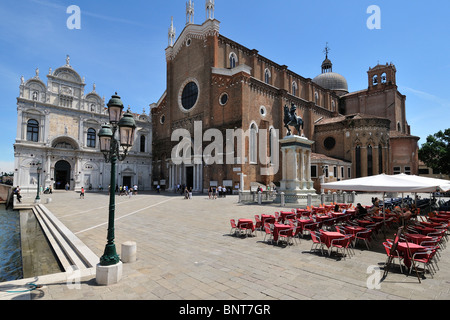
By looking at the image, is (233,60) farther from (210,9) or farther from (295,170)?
(295,170)

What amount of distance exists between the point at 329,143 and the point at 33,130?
135 ft

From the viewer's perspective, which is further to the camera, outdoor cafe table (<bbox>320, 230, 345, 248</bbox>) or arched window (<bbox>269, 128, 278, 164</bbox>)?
arched window (<bbox>269, 128, 278, 164</bbox>)

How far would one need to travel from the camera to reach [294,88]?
131 feet

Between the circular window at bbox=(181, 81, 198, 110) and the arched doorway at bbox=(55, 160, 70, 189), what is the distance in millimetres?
18412

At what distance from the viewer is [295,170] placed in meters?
19.1

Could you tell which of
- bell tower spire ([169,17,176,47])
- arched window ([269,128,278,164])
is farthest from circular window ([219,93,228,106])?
bell tower spire ([169,17,176,47])

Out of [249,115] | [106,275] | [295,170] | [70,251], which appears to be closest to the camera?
[106,275]

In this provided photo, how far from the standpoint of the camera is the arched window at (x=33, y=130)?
32312 millimetres

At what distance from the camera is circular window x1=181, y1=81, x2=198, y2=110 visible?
1308 inches

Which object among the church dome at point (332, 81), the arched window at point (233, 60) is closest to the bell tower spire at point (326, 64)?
the church dome at point (332, 81)

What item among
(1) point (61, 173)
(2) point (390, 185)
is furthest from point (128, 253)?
(1) point (61, 173)

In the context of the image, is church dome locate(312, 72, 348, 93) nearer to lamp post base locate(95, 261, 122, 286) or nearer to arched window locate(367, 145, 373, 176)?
arched window locate(367, 145, 373, 176)

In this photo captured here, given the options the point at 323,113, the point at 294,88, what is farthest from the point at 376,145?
the point at 294,88

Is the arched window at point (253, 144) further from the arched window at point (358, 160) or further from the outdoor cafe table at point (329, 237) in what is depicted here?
the outdoor cafe table at point (329, 237)
